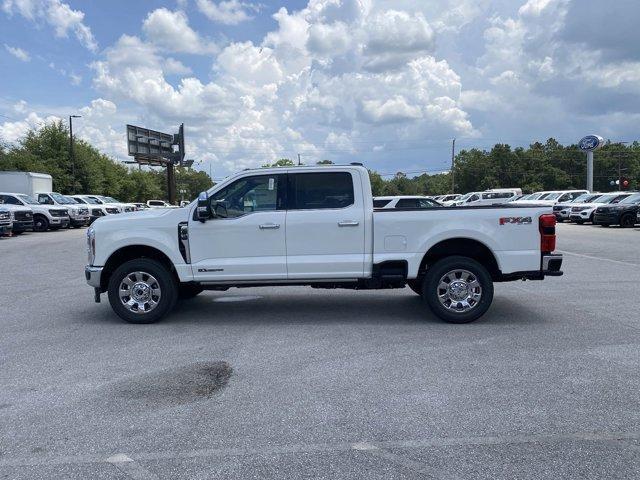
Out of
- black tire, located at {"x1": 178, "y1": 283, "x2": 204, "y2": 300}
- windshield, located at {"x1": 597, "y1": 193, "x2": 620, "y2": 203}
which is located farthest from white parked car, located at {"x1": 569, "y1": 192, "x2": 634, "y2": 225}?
black tire, located at {"x1": 178, "y1": 283, "x2": 204, "y2": 300}

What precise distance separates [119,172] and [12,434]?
69536mm

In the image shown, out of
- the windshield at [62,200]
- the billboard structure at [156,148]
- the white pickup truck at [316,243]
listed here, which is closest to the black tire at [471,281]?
the white pickup truck at [316,243]

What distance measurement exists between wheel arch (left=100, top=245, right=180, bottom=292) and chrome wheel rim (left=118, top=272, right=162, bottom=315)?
30cm

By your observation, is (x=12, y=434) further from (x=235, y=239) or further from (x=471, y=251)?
(x=471, y=251)

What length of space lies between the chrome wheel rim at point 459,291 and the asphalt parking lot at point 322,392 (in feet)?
0.85

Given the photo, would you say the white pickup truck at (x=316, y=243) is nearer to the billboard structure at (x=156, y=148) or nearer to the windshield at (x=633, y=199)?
the windshield at (x=633, y=199)

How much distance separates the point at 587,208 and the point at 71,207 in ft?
91.4

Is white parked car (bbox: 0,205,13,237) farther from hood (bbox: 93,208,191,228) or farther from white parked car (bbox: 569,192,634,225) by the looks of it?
white parked car (bbox: 569,192,634,225)

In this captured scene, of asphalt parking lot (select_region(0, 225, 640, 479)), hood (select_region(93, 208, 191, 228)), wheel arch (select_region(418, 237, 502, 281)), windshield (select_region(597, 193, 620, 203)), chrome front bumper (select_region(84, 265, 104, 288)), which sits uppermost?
windshield (select_region(597, 193, 620, 203))

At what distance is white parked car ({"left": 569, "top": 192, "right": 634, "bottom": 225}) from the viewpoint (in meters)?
30.2

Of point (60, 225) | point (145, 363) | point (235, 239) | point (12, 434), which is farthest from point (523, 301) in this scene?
point (60, 225)

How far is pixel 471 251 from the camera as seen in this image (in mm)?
7277

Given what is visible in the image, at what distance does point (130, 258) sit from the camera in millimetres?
7523

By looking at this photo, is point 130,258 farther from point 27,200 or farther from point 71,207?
point 71,207
